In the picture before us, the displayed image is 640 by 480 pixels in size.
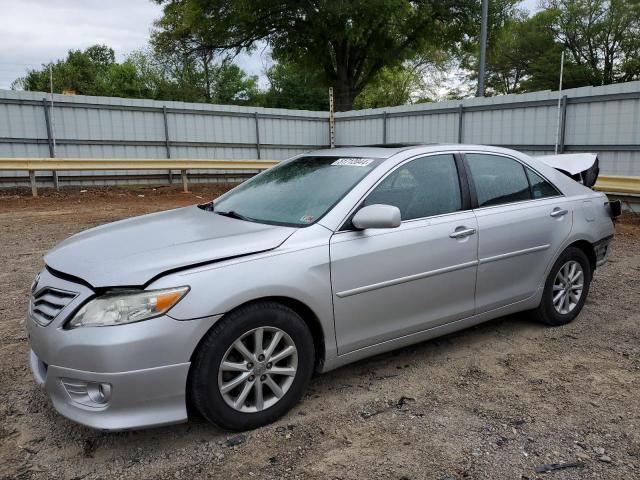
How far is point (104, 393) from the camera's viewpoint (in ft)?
8.05

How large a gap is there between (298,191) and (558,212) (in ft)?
7.20

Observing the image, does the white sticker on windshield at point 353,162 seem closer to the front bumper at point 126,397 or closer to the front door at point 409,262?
the front door at point 409,262

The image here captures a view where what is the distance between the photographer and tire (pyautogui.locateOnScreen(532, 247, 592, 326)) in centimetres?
426

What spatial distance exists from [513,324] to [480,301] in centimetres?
94

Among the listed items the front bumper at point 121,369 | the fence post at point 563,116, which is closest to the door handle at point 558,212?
the front bumper at point 121,369

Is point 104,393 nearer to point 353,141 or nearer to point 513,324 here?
A: point 513,324

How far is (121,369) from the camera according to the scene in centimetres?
240

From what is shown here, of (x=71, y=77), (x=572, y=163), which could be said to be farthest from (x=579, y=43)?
(x=71, y=77)

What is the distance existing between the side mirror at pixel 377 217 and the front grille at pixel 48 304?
157 centimetres

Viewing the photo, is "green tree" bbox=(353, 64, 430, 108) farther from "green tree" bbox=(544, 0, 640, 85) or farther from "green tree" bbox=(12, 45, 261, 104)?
"green tree" bbox=(544, 0, 640, 85)

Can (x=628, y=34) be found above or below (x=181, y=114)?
above

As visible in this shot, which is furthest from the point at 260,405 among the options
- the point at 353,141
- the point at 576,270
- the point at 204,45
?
the point at 204,45

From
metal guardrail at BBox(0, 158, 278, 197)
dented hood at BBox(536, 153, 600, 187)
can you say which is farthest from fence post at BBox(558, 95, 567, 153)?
metal guardrail at BBox(0, 158, 278, 197)

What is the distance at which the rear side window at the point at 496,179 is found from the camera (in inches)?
154
